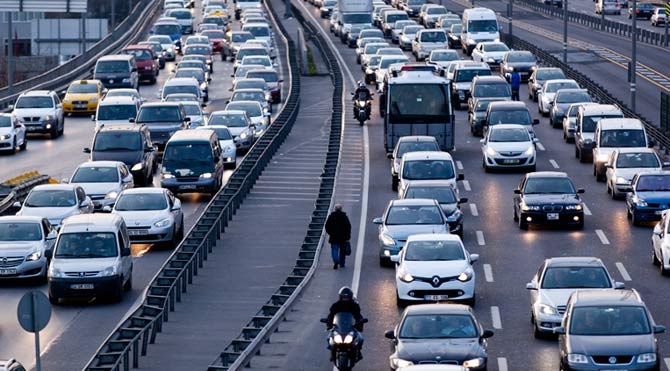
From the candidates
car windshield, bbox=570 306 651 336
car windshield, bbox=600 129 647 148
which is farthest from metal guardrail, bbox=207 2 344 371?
car windshield, bbox=600 129 647 148

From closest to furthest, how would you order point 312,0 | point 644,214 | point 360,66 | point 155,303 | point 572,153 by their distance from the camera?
Result: point 155,303 < point 644,214 < point 572,153 < point 360,66 < point 312,0

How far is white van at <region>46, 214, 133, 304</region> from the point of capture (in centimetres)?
3416

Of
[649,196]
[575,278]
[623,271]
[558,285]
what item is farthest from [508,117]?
[558,285]

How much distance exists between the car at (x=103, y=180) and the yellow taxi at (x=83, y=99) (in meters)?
24.7

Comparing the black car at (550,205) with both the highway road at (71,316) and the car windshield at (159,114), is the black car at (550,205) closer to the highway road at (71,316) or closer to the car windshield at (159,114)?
the highway road at (71,316)

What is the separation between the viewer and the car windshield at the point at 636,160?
46.9m

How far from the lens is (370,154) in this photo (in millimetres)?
58531

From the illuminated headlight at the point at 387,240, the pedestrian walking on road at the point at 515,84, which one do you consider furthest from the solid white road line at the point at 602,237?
the pedestrian walking on road at the point at 515,84

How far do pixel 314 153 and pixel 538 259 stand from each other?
22.6 m

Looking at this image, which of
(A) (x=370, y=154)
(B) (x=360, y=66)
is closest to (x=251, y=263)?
(A) (x=370, y=154)

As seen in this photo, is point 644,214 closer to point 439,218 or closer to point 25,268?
point 439,218

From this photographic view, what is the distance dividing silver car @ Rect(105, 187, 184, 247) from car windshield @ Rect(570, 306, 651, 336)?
1645 centimetres

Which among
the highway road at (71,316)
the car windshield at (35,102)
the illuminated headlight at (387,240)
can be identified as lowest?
the highway road at (71,316)

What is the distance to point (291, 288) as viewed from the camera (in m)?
33.4
